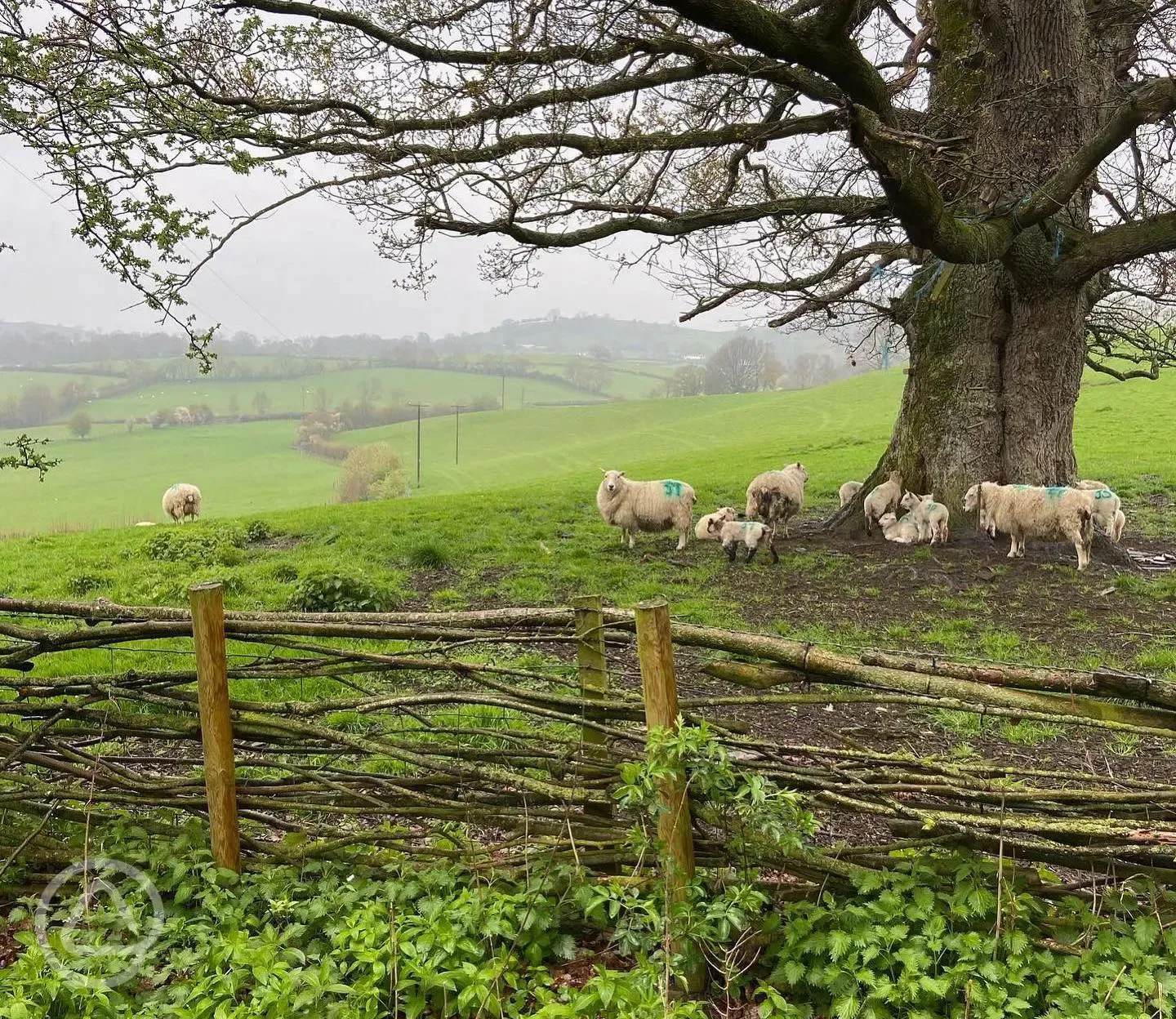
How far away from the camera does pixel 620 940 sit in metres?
2.76

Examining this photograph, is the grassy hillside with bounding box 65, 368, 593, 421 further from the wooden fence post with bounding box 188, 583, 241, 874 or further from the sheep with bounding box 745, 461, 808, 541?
the wooden fence post with bounding box 188, 583, 241, 874

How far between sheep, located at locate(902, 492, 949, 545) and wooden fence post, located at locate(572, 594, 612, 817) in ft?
29.9

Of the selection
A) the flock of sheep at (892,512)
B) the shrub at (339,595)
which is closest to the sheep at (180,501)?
the flock of sheep at (892,512)

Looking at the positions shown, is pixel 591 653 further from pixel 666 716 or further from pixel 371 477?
pixel 371 477

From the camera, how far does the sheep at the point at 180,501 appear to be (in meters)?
19.9

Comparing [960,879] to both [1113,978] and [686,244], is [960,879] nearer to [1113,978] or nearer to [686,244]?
[1113,978]

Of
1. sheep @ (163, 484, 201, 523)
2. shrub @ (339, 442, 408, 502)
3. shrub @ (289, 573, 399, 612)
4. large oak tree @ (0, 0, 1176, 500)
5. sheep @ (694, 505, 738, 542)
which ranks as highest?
large oak tree @ (0, 0, 1176, 500)

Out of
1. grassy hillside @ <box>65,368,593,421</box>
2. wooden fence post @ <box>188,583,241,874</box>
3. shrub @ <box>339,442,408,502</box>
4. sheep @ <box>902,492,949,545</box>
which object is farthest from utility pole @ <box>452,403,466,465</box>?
wooden fence post @ <box>188,583,241,874</box>

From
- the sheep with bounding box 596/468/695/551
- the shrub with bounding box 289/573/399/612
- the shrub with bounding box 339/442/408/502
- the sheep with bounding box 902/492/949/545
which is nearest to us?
the shrub with bounding box 289/573/399/612

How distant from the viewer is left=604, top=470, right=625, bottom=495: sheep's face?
40.3ft

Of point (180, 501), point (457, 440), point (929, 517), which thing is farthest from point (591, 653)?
point (457, 440)

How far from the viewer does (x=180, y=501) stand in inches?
787

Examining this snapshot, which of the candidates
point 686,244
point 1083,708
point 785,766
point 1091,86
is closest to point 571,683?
point 785,766

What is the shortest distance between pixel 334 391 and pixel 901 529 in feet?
295
